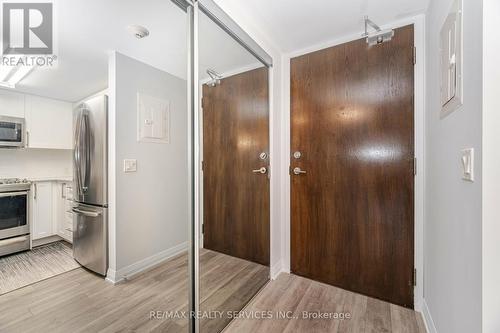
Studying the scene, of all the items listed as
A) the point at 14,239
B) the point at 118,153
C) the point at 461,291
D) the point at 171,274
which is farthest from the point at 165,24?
the point at 461,291

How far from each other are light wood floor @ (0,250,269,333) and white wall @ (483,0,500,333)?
132cm

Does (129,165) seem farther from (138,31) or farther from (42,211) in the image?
(138,31)

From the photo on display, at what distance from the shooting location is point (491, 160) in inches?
29.7

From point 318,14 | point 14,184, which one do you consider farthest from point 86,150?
point 318,14

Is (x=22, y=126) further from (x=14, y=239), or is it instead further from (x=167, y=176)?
(x=167, y=176)

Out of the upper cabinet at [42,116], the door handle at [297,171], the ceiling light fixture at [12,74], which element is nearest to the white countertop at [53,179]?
the upper cabinet at [42,116]

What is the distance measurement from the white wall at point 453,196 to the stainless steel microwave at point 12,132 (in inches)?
64.2

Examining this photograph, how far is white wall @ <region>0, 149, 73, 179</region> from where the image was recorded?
0.73 metres

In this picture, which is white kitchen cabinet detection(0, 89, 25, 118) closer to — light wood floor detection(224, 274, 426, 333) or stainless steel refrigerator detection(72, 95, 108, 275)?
stainless steel refrigerator detection(72, 95, 108, 275)

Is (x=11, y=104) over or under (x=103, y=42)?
under

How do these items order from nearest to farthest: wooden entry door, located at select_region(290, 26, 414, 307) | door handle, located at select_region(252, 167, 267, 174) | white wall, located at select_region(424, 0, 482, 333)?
white wall, located at select_region(424, 0, 482, 333), wooden entry door, located at select_region(290, 26, 414, 307), door handle, located at select_region(252, 167, 267, 174)

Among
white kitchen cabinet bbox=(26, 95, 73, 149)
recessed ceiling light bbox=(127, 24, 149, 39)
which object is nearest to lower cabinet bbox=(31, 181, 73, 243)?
white kitchen cabinet bbox=(26, 95, 73, 149)

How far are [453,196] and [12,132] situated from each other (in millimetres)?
1879

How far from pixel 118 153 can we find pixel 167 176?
0.93 ft
